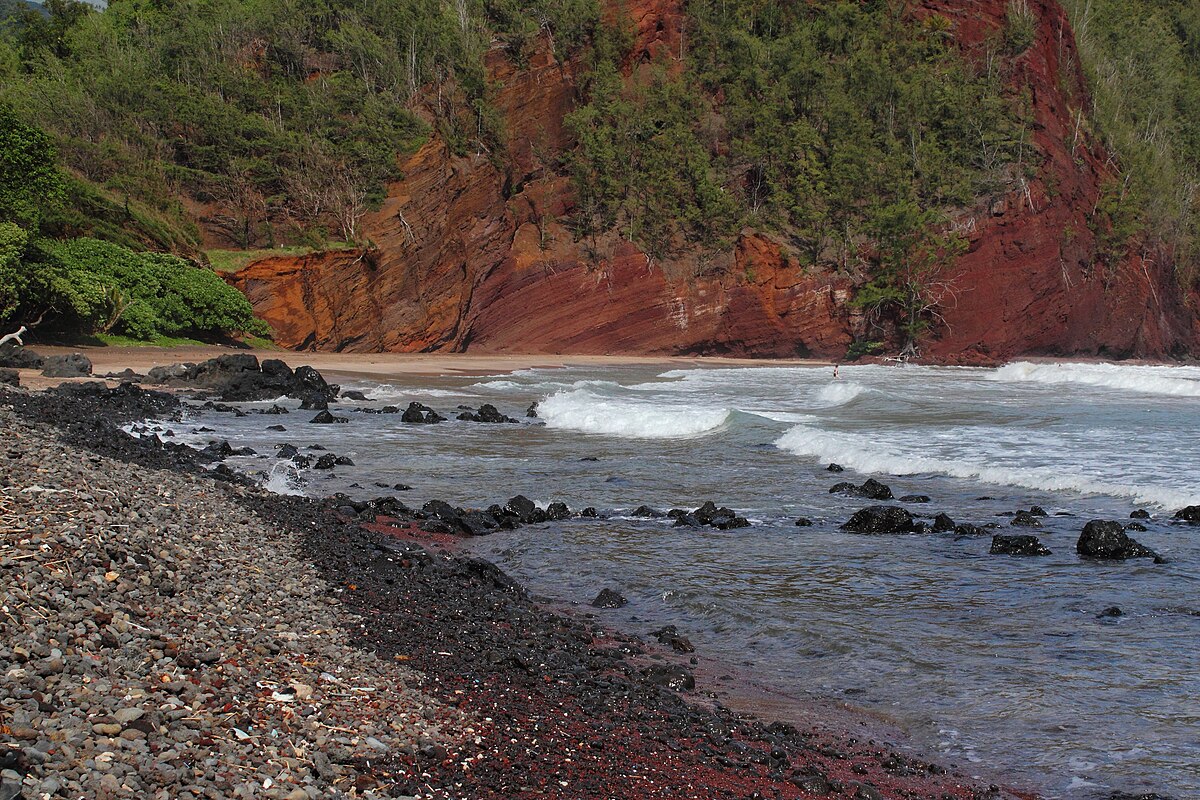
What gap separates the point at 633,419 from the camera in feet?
74.1

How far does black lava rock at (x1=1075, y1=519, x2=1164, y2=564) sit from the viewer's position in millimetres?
10375

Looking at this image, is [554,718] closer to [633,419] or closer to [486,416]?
[486,416]

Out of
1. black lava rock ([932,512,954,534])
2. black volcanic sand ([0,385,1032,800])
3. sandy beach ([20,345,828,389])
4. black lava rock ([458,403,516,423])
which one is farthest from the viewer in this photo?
sandy beach ([20,345,828,389])

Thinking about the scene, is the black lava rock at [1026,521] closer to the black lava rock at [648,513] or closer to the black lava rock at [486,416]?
the black lava rock at [648,513]

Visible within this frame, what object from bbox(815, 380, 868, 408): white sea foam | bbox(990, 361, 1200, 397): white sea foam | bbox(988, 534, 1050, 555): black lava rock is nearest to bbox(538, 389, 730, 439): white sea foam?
bbox(815, 380, 868, 408): white sea foam

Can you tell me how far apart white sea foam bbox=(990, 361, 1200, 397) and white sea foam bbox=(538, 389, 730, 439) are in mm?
22910

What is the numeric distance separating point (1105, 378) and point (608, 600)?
132 ft

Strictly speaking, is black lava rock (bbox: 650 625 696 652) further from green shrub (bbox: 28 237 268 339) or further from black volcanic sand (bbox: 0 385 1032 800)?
green shrub (bbox: 28 237 268 339)

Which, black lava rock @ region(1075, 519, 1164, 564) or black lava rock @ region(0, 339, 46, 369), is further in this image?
black lava rock @ region(0, 339, 46, 369)

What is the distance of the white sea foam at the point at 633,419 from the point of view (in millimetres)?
22016

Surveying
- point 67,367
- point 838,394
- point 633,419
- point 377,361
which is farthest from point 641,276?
point 67,367

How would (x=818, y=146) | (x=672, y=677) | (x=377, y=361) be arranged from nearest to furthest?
(x=672, y=677) → (x=377, y=361) → (x=818, y=146)

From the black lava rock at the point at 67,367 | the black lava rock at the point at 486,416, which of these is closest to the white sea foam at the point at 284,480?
the black lava rock at the point at 486,416

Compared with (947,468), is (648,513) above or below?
below
